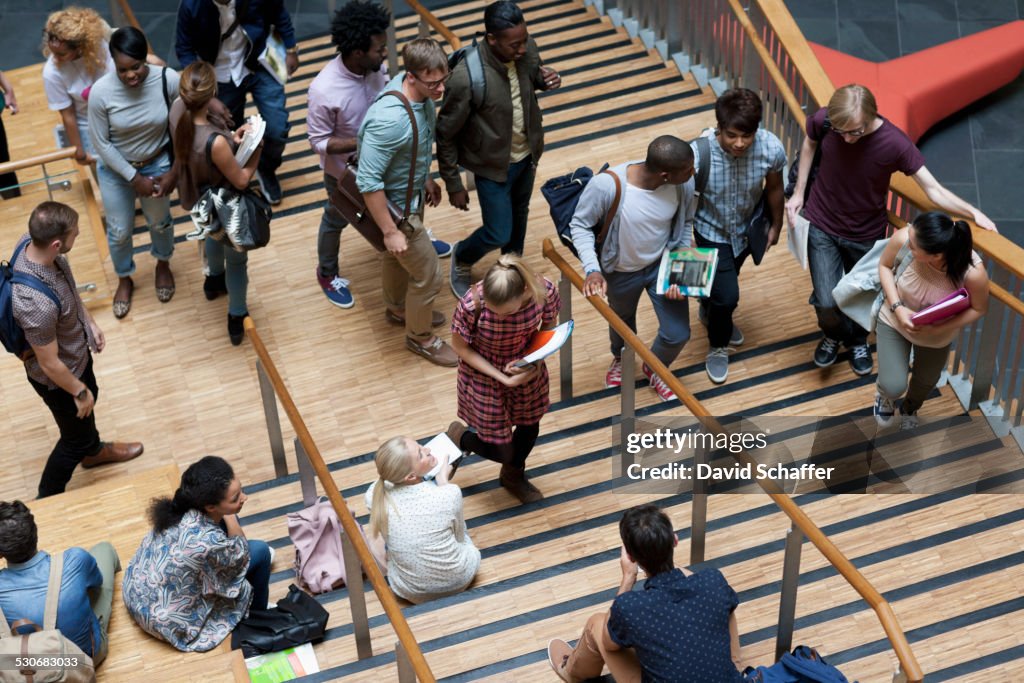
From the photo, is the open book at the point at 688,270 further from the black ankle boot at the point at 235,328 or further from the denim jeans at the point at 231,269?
the black ankle boot at the point at 235,328

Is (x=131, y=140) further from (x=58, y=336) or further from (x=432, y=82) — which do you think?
(x=432, y=82)

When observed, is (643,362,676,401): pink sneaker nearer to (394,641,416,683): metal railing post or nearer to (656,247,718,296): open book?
(656,247,718,296): open book

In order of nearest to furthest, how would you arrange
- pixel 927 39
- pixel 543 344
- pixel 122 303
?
pixel 543 344 < pixel 122 303 < pixel 927 39

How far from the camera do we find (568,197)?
21.5 feet

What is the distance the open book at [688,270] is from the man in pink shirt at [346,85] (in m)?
1.74

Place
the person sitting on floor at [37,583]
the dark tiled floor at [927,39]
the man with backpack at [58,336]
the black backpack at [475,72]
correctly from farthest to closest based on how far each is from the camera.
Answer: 1. the dark tiled floor at [927,39]
2. the black backpack at [475,72]
3. the man with backpack at [58,336]
4. the person sitting on floor at [37,583]

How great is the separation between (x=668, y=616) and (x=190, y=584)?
208cm

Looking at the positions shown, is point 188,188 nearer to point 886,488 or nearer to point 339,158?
point 339,158

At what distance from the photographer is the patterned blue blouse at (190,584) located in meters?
5.51

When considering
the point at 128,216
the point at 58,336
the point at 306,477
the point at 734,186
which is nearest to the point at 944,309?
the point at 734,186

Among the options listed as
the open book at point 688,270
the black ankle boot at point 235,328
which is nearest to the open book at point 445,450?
the open book at point 688,270

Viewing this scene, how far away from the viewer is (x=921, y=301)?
6.16 m

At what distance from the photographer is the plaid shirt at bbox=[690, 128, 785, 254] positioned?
661 centimetres

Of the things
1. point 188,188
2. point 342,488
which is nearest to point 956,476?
point 342,488
